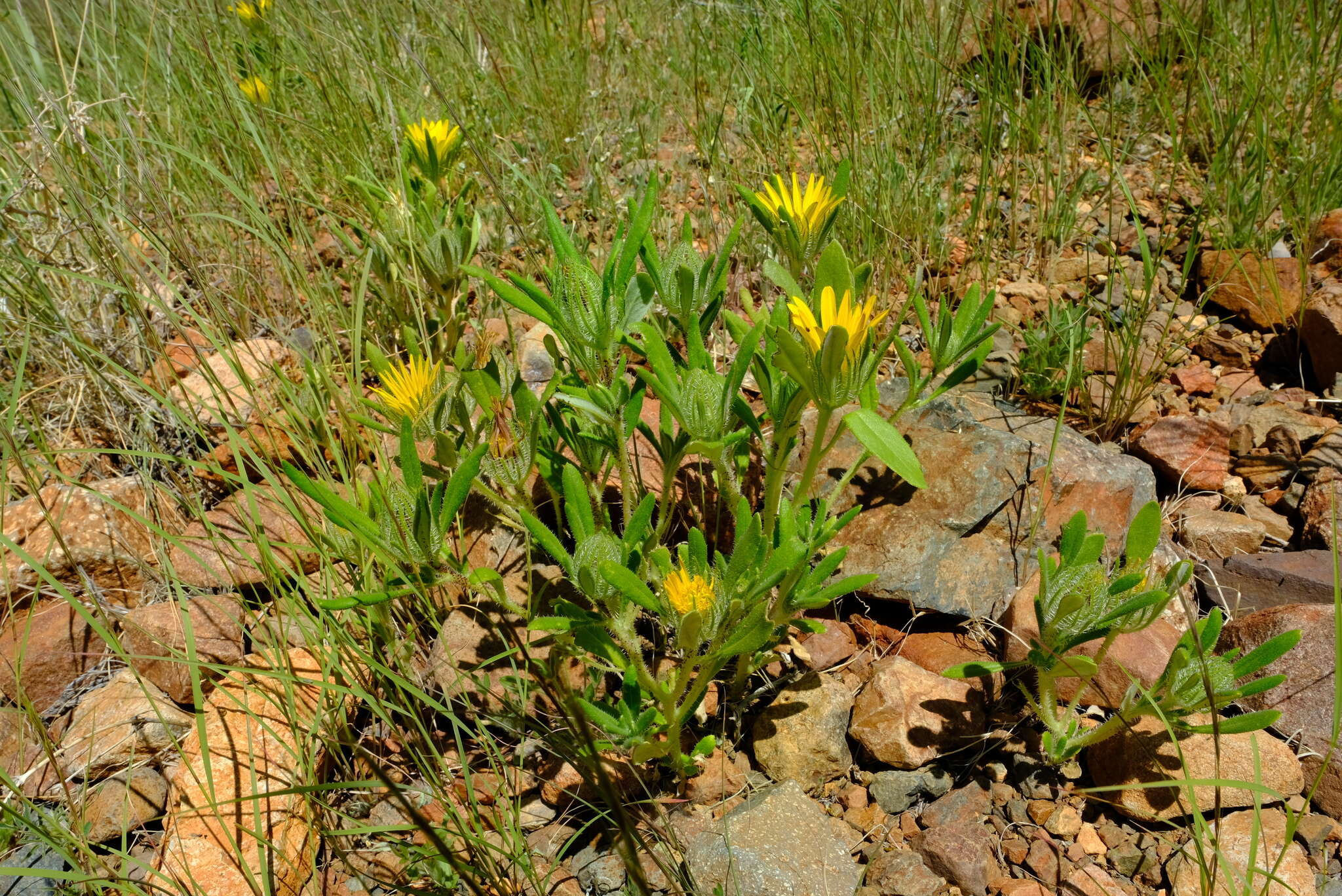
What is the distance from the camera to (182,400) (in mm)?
2576

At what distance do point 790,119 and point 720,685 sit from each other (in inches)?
83.5

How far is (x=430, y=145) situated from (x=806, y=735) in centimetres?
194

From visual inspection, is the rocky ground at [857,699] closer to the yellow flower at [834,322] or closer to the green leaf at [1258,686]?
the green leaf at [1258,686]

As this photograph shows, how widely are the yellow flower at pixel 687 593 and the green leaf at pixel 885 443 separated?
35 cm

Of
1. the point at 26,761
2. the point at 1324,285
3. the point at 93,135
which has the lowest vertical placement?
the point at 26,761

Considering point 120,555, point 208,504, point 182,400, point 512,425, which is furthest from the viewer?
point 182,400

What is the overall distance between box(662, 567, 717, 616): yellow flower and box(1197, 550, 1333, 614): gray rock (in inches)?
45.3

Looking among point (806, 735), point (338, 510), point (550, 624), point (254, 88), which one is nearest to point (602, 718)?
point (550, 624)

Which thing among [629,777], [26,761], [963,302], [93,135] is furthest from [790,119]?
[26,761]

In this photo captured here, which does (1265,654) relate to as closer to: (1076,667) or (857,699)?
(1076,667)

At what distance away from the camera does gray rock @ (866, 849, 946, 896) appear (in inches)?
58.9

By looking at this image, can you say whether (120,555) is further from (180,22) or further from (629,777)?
(180,22)

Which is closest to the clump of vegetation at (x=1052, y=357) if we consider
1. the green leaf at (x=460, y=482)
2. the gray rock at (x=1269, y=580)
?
the gray rock at (x=1269, y=580)

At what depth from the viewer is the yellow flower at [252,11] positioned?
11.4 ft
